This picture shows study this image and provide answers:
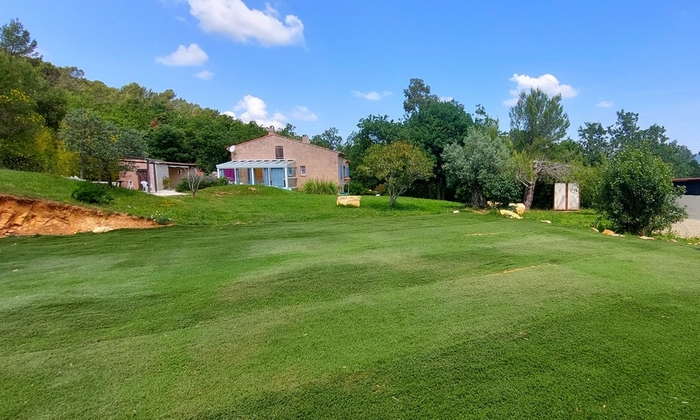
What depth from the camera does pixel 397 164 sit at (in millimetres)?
16766

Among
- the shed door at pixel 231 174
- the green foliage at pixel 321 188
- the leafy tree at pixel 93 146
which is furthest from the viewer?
the shed door at pixel 231 174

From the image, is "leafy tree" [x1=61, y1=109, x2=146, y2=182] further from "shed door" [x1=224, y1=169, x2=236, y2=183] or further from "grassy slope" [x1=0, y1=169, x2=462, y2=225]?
"shed door" [x1=224, y1=169, x2=236, y2=183]

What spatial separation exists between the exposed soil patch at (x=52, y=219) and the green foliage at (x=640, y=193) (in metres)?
14.4

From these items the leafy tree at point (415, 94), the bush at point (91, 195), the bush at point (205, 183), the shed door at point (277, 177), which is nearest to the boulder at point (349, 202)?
the bush at point (91, 195)

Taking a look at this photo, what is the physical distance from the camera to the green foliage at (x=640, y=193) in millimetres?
10396

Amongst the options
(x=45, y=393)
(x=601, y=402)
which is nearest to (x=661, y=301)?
(x=601, y=402)

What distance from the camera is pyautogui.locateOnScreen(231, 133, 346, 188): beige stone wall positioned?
31609 millimetres

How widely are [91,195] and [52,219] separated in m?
1.65

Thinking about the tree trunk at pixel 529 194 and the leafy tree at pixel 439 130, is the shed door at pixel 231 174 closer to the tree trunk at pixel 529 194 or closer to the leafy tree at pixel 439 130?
the leafy tree at pixel 439 130

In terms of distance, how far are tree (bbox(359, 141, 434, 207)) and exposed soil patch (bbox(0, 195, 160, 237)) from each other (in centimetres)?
964

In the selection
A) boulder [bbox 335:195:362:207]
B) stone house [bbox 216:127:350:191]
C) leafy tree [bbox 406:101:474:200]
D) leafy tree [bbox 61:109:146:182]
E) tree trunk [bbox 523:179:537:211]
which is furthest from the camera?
stone house [bbox 216:127:350:191]

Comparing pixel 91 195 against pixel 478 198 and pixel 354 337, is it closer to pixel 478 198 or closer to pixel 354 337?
pixel 354 337

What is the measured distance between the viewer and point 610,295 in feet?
14.6

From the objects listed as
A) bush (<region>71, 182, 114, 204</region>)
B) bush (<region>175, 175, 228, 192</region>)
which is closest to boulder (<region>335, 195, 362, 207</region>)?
bush (<region>71, 182, 114, 204</region>)
